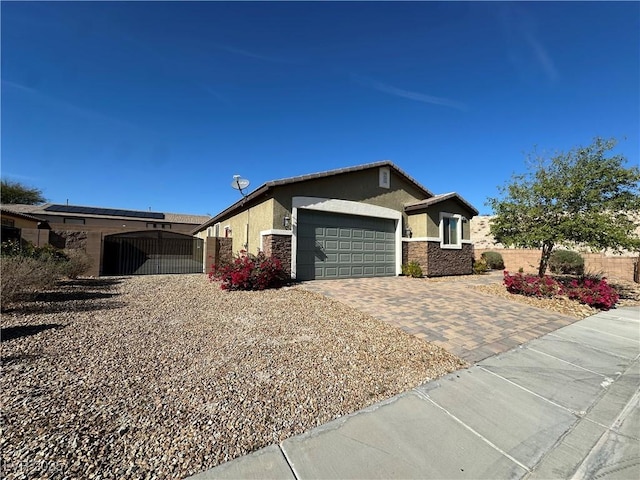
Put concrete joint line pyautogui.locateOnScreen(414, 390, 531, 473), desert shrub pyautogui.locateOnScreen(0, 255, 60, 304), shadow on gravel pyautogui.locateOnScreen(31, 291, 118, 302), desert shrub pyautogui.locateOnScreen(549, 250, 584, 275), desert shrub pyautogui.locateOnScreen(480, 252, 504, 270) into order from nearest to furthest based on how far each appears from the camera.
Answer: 1. concrete joint line pyautogui.locateOnScreen(414, 390, 531, 473)
2. desert shrub pyautogui.locateOnScreen(0, 255, 60, 304)
3. shadow on gravel pyautogui.locateOnScreen(31, 291, 118, 302)
4. desert shrub pyautogui.locateOnScreen(549, 250, 584, 275)
5. desert shrub pyautogui.locateOnScreen(480, 252, 504, 270)

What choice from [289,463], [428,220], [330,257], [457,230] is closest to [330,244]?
[330,257]

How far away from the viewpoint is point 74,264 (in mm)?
9438

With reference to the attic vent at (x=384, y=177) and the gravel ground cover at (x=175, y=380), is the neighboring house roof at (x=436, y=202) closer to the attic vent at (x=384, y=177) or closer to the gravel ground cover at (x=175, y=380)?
the attic vent at (x=384, y=177)

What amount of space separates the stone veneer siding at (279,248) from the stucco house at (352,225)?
0.12 feet

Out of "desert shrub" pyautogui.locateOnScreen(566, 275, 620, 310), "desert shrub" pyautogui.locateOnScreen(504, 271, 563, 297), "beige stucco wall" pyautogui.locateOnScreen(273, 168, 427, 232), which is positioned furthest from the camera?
"beige stucco wall" pyautogui.locateOnScreen(273, 168, 427, 232)

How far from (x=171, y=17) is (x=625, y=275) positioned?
71.2 ft

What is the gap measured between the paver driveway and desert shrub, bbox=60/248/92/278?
786cm

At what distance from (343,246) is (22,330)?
9.10 metres

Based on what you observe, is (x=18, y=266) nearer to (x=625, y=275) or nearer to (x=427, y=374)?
(x=427, y=374)

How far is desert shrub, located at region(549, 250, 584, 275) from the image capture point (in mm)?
15344

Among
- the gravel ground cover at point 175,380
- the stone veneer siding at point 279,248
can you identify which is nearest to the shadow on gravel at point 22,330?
the gravel ground cover at point 175,380

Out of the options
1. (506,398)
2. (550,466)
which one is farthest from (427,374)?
(550,466)

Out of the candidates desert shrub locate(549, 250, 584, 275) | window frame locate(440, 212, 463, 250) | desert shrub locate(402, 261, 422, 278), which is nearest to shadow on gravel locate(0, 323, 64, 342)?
desert shrub locate(402, 261, 422, 278)

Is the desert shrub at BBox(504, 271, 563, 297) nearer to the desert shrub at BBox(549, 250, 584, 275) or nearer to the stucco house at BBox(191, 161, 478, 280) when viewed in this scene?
the stucco house at BBox(191, 161, 478, 280)
